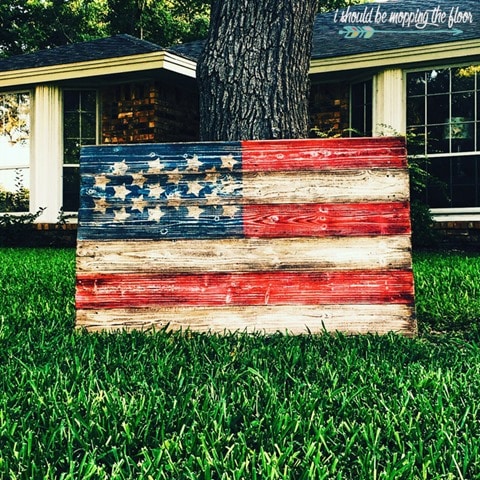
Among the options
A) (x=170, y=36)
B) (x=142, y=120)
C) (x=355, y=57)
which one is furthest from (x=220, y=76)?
(x=170, y=36)

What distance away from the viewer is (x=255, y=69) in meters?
4.00

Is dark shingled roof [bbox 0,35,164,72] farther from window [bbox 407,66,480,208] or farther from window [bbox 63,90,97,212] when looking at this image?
window [bbox 407,66,480,208]

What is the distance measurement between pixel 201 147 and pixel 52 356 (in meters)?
1.21

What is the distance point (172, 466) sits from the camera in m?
1.66

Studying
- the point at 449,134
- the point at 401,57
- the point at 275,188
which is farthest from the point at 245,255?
the point at 449,134

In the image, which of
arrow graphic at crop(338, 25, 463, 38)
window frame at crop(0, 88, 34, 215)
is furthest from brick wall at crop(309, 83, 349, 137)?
window frame at crop(0, 88, 34, 215)

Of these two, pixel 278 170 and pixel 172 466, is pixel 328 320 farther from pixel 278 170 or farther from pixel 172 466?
pixel 172 466

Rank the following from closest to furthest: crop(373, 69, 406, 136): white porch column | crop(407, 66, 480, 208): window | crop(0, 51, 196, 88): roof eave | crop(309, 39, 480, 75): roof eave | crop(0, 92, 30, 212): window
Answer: crop(309, 39, 480, 75): roof eave
crop(407, 66, 480, 208): window
crop(373, 69, 406, 136): white porch column
crop(0, 51, 196, 88): roof eave
crop(0, 92, 30, 212): window

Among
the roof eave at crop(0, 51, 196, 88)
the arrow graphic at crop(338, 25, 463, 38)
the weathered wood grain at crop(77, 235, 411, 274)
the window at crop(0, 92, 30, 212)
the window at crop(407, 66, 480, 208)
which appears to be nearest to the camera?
the weathered wood grain at crop(77, 235, 411, 274)

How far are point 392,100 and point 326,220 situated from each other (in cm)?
830

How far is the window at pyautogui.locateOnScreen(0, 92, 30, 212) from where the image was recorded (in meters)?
13.0

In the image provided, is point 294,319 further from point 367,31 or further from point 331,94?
point 367,31

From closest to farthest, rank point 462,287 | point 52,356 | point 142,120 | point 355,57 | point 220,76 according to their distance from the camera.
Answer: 1. point 52,356
2. point 220,76
3. point 462,287
4. point 355,57
5. point 142,120

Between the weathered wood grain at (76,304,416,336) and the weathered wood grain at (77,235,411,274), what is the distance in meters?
0.19
